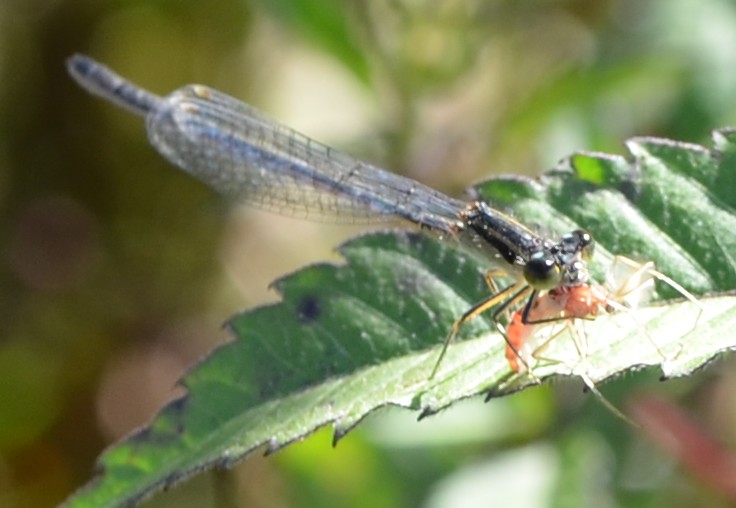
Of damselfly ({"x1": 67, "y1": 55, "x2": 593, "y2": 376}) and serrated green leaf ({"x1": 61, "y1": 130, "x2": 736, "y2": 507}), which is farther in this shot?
damselfly ({"x1": 67, "y1": 55, "x2": 593, "y2": 376})

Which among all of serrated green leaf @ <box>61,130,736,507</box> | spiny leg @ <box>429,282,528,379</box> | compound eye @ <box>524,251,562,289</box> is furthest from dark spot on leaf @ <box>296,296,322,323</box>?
compound eye @ <box>524,251,562,289</box>

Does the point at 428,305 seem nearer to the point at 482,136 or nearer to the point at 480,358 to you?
the point at 480,358

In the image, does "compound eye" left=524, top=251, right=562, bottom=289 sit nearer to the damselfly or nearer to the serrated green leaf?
the damselfly

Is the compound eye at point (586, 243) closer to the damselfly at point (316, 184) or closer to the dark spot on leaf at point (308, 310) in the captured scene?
the damselfly at point (316, 184)

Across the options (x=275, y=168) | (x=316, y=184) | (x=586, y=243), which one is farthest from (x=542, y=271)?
(x=275, y=168)

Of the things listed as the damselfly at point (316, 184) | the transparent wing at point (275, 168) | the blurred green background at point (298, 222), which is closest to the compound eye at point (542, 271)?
the damselfly at point (316, 184)

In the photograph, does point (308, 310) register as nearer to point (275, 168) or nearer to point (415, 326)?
point (415, 326)
